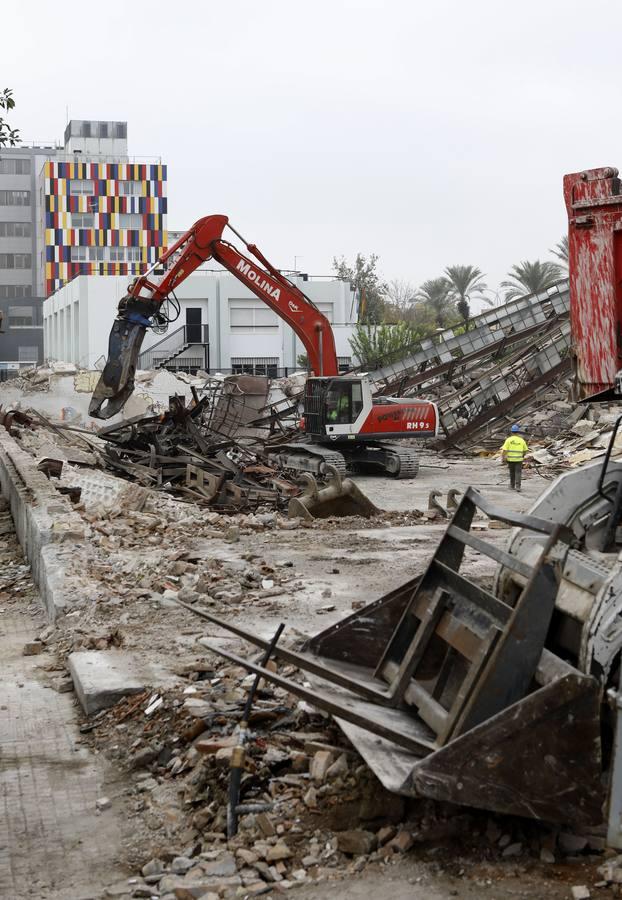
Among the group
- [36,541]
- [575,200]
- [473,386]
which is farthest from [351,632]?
[473,386]

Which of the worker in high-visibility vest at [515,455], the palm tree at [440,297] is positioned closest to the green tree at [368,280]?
the palm tree at [440,297]

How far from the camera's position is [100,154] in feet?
329

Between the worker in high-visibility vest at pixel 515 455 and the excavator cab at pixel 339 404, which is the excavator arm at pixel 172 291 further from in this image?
the worker in high-visibility vest at pixel 515 455

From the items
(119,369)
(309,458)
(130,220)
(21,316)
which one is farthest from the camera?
(21,316)

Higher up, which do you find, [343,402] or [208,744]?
[343,402]

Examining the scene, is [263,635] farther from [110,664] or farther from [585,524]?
[585,524]

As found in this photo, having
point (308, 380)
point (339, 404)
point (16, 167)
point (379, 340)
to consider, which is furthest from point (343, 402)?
point (16, 167)

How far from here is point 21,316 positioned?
10512 cm

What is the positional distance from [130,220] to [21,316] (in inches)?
700

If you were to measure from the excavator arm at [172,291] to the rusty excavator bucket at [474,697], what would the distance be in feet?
49.4

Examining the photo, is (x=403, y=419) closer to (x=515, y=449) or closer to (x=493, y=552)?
(x=515, y=449)

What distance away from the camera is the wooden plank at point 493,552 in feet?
15.4

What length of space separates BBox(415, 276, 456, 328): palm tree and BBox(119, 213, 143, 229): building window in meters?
34.9

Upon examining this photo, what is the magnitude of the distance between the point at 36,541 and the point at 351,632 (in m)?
6.68
